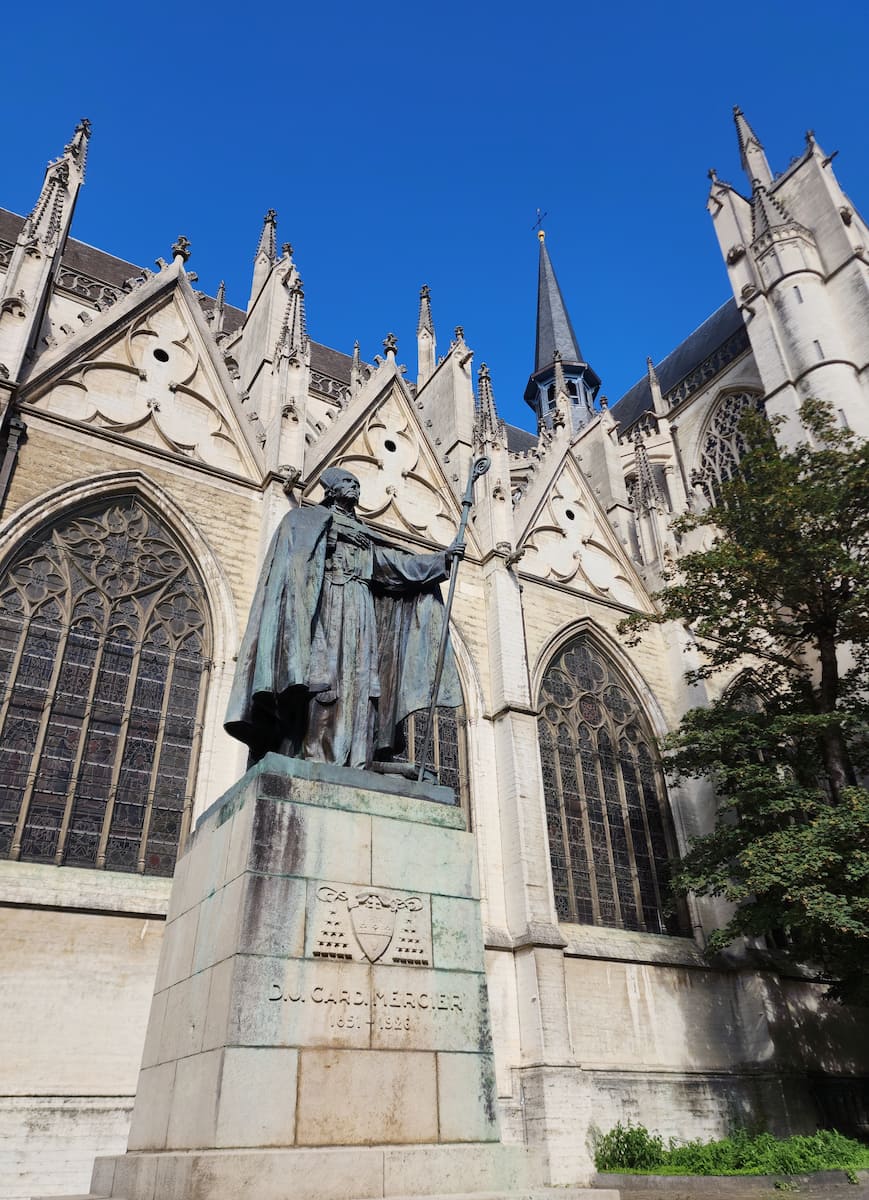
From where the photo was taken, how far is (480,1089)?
3.85 m

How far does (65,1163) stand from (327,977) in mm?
6223

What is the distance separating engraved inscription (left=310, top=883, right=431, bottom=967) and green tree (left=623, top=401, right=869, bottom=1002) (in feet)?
26.4

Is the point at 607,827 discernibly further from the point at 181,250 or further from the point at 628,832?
the point at 181,250

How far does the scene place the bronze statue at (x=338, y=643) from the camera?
475 cm

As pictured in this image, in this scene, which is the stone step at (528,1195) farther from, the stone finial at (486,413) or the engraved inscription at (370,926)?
the stone finial at (486,413)

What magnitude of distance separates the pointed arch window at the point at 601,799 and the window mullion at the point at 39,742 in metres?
7.76

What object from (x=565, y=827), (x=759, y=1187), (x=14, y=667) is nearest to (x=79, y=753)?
(x=14, y=667)

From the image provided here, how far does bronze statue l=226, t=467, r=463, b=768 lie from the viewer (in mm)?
4754

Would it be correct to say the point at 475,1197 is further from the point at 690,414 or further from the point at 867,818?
the point at 690,414

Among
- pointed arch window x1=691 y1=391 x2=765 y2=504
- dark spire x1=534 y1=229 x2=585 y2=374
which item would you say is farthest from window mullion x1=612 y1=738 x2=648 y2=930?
A: dark spire x1=534 y1=229 x2=585 y2=374

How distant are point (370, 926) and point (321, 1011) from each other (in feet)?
1.42

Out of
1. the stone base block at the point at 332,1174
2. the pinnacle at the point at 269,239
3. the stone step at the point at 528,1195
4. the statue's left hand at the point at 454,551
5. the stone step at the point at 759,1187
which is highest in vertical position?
the pinnacle at the point at 269,239

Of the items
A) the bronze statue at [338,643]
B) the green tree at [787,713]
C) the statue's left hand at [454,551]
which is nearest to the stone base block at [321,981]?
the bronze statue at [338,643]

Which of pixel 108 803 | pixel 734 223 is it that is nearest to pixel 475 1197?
pixel 108 803
